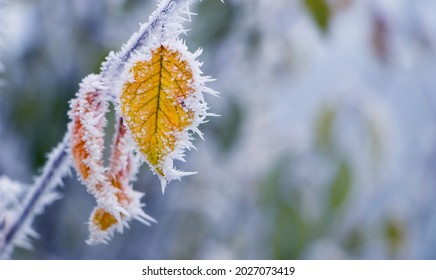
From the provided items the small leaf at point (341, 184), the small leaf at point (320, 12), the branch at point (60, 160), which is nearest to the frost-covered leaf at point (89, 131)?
the branch at point (60, 160)

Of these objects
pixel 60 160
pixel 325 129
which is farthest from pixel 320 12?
pixel 60 160

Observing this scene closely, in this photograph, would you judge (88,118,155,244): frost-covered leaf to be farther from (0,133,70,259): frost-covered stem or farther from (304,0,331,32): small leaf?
(304,0,331,32): small leaf

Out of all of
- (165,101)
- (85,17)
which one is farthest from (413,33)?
(165,101)

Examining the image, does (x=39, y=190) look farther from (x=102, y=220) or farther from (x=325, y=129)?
(x=325, y=129)

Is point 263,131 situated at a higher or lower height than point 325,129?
higher

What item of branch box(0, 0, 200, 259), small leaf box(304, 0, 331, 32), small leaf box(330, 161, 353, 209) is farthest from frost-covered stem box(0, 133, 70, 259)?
small leaf box(330, 161, 353, 209)

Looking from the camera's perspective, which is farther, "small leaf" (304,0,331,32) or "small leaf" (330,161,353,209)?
"small leaf" (330,161,353,209)
